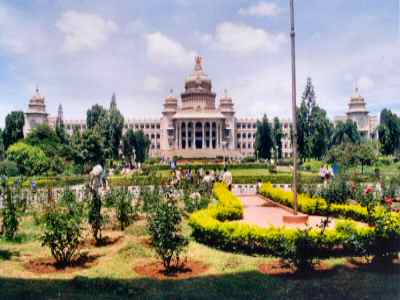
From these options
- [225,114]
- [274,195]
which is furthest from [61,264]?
[225,114]

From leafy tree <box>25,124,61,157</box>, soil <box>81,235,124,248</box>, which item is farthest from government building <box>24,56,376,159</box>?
soil <box>81,235,124,248</box>

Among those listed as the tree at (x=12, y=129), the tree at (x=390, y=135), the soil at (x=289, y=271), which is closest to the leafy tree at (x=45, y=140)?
the tree at (x=12, y=129)

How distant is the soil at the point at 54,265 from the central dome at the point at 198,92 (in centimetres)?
7662

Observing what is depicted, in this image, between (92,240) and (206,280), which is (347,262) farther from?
(92,240)

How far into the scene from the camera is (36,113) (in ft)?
276

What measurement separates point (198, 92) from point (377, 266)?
79963mm

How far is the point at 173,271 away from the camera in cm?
769

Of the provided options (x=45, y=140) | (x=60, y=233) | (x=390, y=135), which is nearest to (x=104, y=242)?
(x=60, y=233)

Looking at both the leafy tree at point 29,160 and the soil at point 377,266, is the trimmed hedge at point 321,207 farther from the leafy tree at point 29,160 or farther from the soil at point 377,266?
the leafy tree at point 29,160

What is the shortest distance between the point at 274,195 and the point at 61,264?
11222 millimetres

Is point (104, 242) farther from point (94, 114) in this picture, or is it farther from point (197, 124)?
point (197, 124)

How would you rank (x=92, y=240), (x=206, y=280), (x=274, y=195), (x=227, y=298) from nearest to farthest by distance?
(x=227, y=298)
(x=206, y=280)
(x=92, y=240)
(x=274, y=195)

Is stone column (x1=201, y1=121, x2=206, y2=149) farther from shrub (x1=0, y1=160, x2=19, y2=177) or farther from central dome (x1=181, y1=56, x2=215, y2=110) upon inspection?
shrub (x1=0, y1=160, x2=19, y2=177)

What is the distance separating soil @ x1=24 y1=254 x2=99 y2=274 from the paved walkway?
556 cm
